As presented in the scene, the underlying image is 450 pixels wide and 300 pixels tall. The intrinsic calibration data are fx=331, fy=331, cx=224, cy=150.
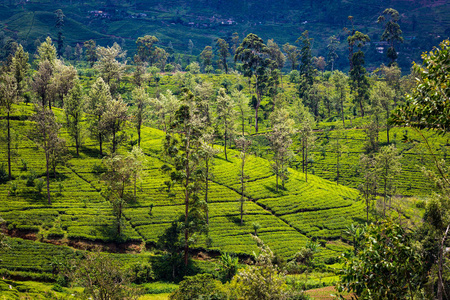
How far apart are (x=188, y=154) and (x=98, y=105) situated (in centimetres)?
4328

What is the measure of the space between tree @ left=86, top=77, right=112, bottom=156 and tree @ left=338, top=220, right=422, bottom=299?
7613 centimetres

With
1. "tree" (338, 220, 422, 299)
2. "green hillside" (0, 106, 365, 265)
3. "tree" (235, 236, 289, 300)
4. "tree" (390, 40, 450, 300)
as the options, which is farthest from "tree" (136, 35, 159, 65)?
"tree" (338, 220, 422, 299)

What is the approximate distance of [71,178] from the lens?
Result: 237 ft

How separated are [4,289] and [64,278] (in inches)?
333

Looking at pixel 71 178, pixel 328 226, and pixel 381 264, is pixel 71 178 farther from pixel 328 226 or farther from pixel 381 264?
pixel 381 264

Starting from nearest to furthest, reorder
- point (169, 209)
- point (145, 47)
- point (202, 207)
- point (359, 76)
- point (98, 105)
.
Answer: point (202, 207)
point (169, 209)
point (98, 105)
point (359, 76)
point (145, 47)

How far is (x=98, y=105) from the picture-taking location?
279ft

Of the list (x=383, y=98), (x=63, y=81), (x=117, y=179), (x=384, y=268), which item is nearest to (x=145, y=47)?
(x=63, y=81)

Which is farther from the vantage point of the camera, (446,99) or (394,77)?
(394,77)

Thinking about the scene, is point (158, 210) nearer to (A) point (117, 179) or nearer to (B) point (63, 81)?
(A) point (117, 179)

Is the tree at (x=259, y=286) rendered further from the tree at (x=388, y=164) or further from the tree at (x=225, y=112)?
the tree at (x=225, y=112)

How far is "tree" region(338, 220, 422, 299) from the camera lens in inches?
528

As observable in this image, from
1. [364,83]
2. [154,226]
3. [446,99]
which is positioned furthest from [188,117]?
[364,83]

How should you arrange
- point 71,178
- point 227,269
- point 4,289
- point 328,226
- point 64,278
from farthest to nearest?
point 71,178 → point 328,226 → point 227,269 → point 64,278 → point 4,289
